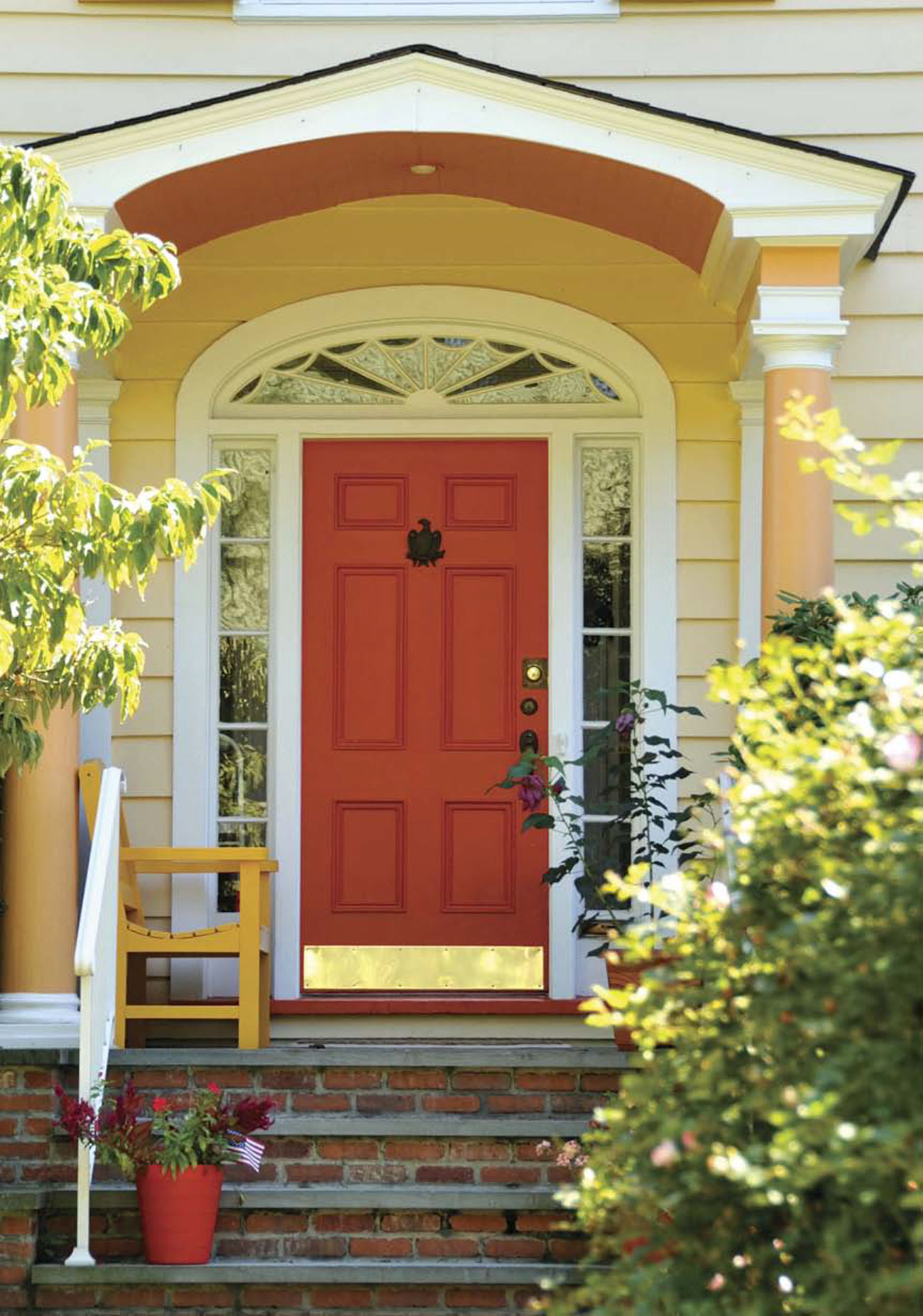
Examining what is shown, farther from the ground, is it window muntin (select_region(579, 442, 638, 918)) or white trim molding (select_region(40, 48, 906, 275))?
white trim molding (select_region(40, 48, 906, 275))

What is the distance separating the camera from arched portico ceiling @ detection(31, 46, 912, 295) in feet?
17.4

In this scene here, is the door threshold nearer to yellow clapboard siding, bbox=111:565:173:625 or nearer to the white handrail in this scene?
the white handrail

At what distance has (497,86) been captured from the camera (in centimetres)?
539

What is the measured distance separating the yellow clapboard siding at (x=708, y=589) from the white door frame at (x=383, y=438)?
5 cm

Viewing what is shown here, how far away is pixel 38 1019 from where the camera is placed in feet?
17.0

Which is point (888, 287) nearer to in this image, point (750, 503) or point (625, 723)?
point (750, 503)

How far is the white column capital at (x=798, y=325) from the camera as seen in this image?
5324mm

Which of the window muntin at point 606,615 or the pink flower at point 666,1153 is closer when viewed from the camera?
the pink flower at point 666,1153

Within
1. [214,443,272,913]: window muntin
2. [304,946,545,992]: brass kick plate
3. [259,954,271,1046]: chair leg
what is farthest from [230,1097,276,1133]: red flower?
[214,443,272,913]: window muntin

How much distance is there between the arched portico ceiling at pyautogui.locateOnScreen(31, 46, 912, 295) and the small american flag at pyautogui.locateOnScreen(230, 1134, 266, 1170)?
2.64 metres

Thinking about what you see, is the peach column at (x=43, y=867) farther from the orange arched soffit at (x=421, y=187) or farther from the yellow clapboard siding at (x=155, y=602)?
the yellow clapboard siding at (x=155, y=602)

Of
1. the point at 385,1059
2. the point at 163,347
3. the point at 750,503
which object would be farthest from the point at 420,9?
the point at 385,1059

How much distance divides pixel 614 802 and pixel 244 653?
4.55 ft

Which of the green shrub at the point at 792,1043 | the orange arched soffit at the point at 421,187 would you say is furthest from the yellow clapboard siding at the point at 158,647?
the green shrub at the point at 792,1043
